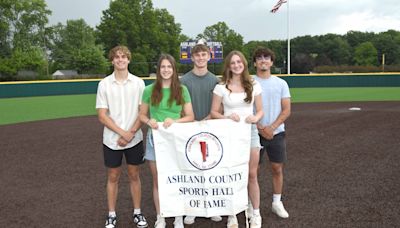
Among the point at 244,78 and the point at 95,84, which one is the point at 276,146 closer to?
the point at 244,78

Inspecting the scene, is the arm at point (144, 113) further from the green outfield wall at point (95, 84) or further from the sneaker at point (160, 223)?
the green outfield wall at point (95, 84)

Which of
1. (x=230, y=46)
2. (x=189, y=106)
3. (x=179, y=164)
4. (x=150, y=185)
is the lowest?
(x=150, y=185)

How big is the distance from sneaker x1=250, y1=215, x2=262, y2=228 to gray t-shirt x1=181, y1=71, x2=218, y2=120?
1.24 metres

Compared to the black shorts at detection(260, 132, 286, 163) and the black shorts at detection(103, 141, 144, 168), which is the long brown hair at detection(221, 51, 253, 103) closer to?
the black shorts at detection(260, 132, 286, 163)

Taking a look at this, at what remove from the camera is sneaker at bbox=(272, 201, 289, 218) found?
4344mm

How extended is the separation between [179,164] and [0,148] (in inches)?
255

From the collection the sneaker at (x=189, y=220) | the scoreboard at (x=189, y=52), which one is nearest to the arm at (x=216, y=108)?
the sneaker at (x=189, y=220)

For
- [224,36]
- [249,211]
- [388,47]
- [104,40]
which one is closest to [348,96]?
[249,211]

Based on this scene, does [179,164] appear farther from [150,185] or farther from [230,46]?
[230,46]

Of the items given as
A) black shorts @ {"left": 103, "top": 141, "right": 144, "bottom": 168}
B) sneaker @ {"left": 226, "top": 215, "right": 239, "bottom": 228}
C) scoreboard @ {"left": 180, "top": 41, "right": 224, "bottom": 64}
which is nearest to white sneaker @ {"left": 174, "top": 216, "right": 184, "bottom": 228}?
sneaker @ {"left": 226, "top": 215, "right": 239, "bottom": 228}

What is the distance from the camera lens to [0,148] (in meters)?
8.78

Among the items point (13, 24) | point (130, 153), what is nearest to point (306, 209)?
point (130, 153)

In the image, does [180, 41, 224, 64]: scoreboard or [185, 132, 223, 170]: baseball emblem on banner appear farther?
[180, 41, 224, 64]: scoreboard

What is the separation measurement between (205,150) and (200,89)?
0.70 m
